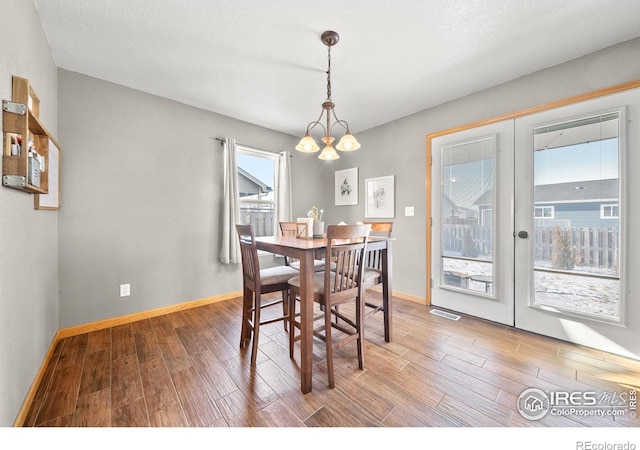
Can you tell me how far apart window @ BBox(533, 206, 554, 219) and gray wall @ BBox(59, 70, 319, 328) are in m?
3.44

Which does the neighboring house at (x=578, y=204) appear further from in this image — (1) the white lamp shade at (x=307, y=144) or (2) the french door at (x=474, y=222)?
(1) the white lamp shade at (x=307, y=144)

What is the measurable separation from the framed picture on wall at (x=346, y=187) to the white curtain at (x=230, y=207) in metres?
1.74

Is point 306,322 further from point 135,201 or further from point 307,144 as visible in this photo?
point 135,201

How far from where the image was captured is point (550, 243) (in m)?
2.18

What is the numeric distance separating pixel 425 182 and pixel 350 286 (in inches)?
77.2

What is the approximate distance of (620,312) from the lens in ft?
6.14

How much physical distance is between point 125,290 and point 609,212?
4405 millimetres

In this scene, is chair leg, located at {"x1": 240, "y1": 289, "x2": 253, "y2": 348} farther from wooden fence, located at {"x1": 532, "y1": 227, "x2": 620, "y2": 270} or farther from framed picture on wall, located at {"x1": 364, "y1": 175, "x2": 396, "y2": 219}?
wooden fence, located at {"x1": 532, "y1": 227, "x2": 620, "y2": 270}

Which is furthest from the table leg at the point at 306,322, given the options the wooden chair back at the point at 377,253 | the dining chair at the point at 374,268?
the wooden chair back at the point at 377,253

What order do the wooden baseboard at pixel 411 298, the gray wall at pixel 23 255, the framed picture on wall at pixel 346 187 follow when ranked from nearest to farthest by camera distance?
the gray wall at pixel 23 255 → the wooden baseboard at pixel 411 298 → the framed picture on wall at pixel 346 187

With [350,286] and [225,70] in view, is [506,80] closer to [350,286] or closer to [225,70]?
[350,286]

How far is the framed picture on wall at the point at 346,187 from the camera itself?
12.8ft

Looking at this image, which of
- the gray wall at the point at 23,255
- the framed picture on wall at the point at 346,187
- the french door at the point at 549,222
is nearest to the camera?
the gray wall at the point at 23,255

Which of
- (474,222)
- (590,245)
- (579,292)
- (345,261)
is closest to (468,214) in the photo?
(474,222)
